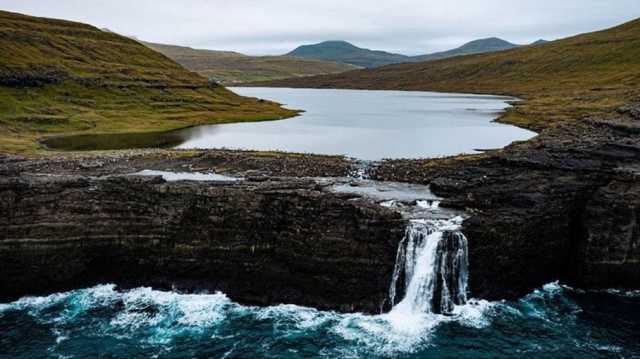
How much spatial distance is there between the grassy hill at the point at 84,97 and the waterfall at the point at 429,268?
225ft

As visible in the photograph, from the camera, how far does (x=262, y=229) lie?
173 feet

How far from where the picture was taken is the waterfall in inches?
1922

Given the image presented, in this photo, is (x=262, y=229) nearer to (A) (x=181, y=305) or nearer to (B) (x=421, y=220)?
(A) (x=181, y=305)

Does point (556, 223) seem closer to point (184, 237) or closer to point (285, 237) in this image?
point (285, 237)

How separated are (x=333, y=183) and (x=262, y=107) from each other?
12052cm

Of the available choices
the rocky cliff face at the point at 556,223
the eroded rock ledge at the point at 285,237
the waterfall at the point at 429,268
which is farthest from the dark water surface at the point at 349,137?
the waterfall at the point at 429,268

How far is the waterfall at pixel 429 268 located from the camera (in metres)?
48.8

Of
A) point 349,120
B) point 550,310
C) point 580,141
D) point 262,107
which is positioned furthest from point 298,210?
point 262,107

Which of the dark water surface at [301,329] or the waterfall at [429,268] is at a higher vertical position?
the waterfall at [429,268]

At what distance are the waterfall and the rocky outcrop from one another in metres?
2.08

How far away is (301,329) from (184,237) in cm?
1610

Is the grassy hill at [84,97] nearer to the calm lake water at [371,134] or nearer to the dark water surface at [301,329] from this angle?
the calm lake water at [371,134]

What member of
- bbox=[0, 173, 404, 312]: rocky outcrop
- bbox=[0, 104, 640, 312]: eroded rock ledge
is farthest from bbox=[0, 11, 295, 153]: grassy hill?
bbox=[0, 104, 640, 312]: eroded rock ledge

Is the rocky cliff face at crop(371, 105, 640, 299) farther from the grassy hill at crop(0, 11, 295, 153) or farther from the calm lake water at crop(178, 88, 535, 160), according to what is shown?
the grassy hill at crop(0, 11, 295, 153)
